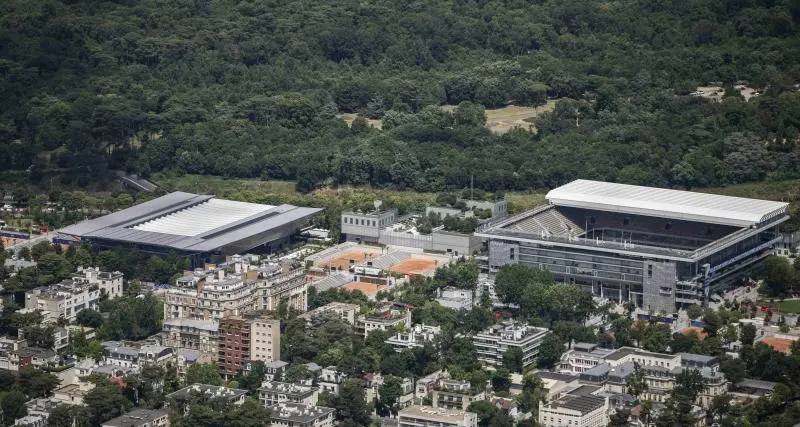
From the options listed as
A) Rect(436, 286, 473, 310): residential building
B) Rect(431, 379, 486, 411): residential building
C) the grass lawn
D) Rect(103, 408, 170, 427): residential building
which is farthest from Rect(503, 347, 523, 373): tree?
the grass lawn

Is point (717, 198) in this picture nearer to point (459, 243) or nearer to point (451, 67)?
point (459, 243)

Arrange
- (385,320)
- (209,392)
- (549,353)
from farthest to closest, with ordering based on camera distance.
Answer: (385,320), (549,353), (209,392)

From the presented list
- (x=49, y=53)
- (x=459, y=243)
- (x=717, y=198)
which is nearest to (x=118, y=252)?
(x=459, y=243)

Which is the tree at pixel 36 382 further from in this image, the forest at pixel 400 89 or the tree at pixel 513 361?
the forest at pixel 400 89

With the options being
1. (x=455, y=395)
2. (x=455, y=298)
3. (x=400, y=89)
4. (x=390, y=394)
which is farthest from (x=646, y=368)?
(x=400, y=89)

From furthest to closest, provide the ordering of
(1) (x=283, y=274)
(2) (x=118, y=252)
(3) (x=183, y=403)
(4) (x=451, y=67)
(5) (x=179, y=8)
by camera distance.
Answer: (5) (x=179, y=8)
(4) (x=451, y=67)
(2) (x=118, y=252)
(1) (x=283, y=274)
(3) (x=183, y=403)

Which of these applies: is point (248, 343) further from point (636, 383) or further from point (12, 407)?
point (636, 383)
